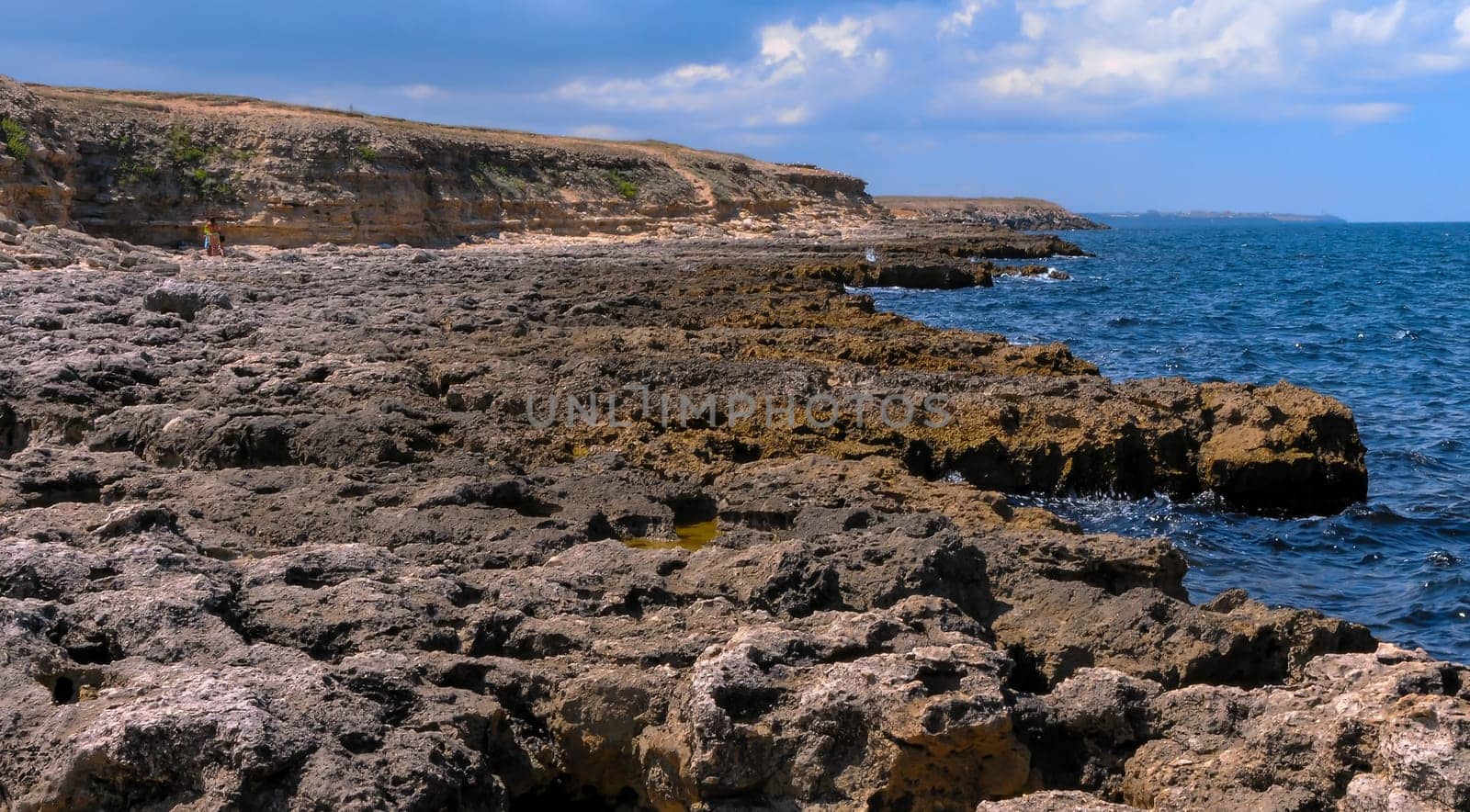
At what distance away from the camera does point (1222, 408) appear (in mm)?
12180

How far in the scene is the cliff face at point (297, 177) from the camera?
37125mm

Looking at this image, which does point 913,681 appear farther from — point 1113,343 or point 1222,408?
point 1113,343

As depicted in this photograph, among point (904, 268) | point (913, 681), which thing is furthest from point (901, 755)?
point (904, 268)

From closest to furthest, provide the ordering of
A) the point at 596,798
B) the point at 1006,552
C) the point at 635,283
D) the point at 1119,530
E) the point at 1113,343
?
the point at 596,798
the point at 1006,552
the point at 1119,530
the point at 635,283
the point at 1113,343

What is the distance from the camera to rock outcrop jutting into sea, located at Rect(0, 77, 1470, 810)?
4.30 metres

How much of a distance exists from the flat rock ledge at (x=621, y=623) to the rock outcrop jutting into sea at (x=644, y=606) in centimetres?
2

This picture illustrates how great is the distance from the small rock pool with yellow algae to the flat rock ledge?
0.17ft

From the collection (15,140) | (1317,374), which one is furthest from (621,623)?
(15,140)

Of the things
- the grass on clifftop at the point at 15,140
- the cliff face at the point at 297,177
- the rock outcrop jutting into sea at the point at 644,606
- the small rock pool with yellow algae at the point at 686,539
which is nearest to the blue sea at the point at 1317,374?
the rock outcrop jutting into sea at the point at 644,606

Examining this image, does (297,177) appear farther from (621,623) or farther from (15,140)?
(621,623)

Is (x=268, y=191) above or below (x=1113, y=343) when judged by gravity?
above

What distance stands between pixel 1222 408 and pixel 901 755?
902cm

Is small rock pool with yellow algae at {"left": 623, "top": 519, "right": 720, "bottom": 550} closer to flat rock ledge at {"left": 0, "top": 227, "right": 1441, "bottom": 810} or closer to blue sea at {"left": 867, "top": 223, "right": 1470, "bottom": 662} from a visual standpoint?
flat rock ledge at {"left": 0, "top": 227, "right": 1441, "bottom": 810}

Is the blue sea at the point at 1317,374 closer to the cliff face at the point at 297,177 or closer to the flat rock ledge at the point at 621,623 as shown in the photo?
the flat rock ledge at the point at 621,623
